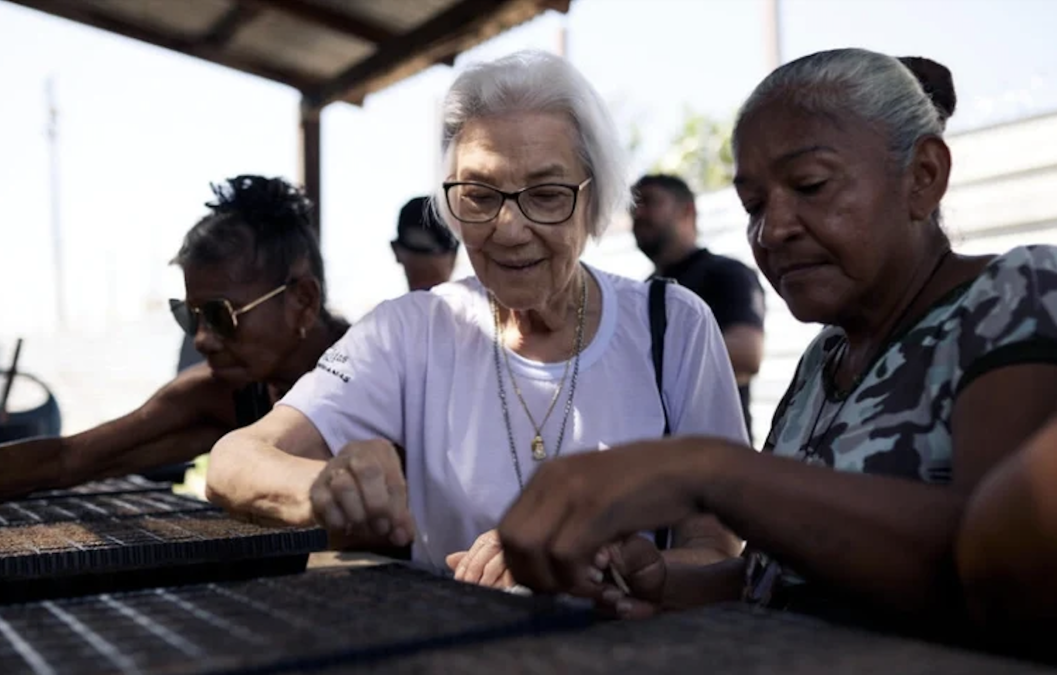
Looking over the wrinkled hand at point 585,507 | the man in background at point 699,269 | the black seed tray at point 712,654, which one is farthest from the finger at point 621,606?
the man in background at point 699,269

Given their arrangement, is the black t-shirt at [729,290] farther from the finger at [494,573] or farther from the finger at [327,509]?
the finger at [327,509]

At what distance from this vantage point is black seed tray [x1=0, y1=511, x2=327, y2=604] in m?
1.34

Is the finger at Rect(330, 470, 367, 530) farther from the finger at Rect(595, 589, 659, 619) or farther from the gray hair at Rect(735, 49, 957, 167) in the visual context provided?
the gray hair at Rect(735, 49, 957, 167)

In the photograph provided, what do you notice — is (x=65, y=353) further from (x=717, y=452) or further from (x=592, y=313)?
(x=717, y=452)

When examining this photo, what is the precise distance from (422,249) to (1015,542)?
14.1 ft

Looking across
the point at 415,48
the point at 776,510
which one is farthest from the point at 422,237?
the point at 776,510

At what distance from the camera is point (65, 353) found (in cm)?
1427

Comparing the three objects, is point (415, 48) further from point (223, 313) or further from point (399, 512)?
point (399, 512)

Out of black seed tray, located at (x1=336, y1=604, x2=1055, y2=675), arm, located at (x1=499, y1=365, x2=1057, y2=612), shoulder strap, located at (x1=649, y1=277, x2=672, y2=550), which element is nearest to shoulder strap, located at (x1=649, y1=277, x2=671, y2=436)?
shoulder strap, located at (x1=649, y1=277, x2=672, y2=550)

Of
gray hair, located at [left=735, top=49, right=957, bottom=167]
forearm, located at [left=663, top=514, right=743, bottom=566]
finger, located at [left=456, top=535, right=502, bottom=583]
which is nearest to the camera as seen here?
gray hair, located at [left=735, top=49, right=957, bottom=167]

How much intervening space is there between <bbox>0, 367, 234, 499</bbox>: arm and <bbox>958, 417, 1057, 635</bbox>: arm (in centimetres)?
257

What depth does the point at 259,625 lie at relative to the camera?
94 cm

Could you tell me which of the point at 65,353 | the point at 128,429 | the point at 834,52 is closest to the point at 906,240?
the point at 834,52

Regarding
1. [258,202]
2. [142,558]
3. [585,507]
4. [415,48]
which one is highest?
[415,48]
